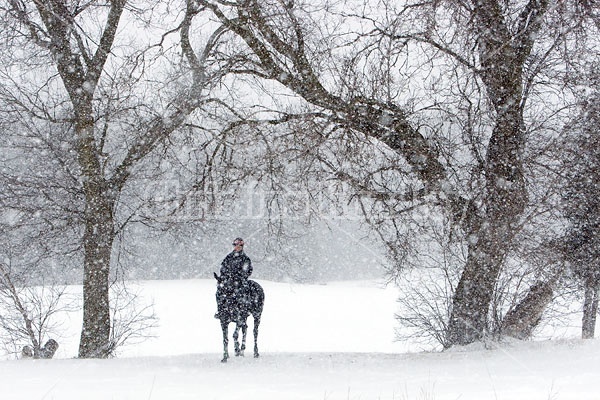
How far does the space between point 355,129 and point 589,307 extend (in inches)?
318

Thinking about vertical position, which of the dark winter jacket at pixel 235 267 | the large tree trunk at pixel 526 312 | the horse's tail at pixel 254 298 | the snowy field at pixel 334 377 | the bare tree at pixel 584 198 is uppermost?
the bare tree at pixel 584 198

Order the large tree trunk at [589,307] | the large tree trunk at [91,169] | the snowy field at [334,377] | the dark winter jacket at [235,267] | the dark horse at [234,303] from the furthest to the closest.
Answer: the large tree trunk at [91,169]
the dark horse at [234,303]
the dark winter jacket at [235,267]
the large tree trunk at [589,307]
the snowy field at [334,377]

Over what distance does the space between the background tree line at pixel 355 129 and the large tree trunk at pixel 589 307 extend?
0.36 ft

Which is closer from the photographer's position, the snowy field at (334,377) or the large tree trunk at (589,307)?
the snowy field at (334,377)

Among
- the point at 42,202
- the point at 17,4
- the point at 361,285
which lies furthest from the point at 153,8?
the point at 361,285

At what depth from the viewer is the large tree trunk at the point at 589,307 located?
10.0 meters

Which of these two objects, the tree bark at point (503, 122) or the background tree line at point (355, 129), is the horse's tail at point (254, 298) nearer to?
the background tree line at point (355, 129)

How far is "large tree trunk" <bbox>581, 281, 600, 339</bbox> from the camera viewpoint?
32.9 ft

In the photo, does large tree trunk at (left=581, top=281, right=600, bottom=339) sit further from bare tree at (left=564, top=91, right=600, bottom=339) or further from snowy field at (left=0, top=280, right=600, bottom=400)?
snowy field at (left=0, top=280, right=600, bottom=400)

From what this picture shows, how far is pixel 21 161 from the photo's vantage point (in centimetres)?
1419

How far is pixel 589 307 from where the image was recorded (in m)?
14.6

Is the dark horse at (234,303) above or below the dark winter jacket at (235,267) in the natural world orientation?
below

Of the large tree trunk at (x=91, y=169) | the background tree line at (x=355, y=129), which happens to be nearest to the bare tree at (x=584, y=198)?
the background tree line at (x=355, y=129)

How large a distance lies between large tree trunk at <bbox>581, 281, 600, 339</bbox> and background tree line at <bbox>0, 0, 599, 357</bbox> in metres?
0.11
